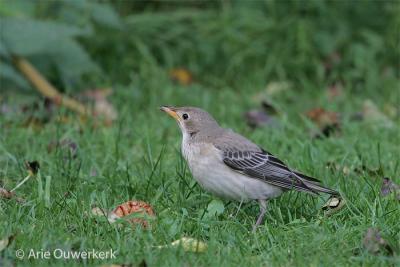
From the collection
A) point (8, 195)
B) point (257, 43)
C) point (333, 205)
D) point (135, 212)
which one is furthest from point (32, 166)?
point (257, 43)

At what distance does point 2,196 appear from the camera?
587cm

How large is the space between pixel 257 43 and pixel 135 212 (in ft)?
18.3

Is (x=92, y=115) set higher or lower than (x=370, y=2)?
lower

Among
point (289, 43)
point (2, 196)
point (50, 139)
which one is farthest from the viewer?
point (289, 43)

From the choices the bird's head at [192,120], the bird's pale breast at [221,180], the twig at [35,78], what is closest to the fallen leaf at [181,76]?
the twig at [35,78]

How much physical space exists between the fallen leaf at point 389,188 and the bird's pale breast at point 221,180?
2.48 ft

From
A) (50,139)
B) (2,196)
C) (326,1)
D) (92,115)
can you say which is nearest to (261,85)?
(326,1)

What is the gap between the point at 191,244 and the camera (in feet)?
16.5

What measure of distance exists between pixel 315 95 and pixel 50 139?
368 cm

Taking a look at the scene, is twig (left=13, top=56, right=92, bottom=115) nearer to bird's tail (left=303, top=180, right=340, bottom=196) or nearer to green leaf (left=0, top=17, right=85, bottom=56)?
green leaf (left=0, top=17, right=85, bottom=56)

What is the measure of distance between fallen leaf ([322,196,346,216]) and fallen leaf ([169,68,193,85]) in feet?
15.7

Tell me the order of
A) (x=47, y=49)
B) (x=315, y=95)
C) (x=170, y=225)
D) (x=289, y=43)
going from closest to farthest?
(x=170, y=225), (x=47, y=49), (x=315, y=95), (x=289, y=43)

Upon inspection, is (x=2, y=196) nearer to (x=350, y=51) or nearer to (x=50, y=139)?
(x=50, y=139)

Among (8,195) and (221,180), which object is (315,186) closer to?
(221,180)
